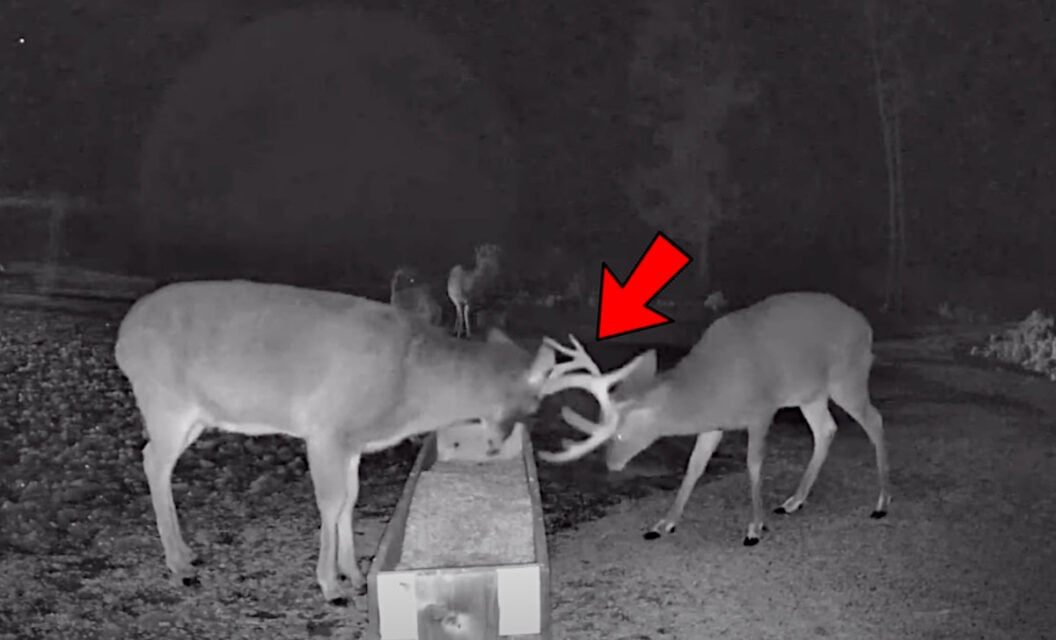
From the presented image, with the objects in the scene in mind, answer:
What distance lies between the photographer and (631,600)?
3510 mm

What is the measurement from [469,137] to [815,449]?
6.60 metres

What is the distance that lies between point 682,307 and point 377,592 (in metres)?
6.98

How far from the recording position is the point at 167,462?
3.58 meters

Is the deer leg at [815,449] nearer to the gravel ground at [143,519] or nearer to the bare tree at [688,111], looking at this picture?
the gravel ground at [143,519]

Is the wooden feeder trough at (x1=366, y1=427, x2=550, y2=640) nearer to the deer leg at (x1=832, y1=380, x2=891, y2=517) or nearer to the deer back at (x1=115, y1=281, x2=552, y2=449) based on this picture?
the deer back at (x1=115, y1=281, x2=552, y2=449)

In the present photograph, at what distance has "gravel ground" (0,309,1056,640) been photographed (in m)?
3.33

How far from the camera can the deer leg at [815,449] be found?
453cm

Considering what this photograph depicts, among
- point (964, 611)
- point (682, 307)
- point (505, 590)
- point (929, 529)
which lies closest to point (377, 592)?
point (505, 590)

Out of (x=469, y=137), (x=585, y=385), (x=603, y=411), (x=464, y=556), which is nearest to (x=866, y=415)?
(x=603, y=411)

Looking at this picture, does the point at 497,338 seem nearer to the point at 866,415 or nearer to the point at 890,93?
the point at 866,415

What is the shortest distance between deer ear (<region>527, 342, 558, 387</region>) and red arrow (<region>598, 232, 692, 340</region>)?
17.7 feet

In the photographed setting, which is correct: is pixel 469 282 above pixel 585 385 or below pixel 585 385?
above

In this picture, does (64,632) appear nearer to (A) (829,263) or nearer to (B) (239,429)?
(B) (239,429)

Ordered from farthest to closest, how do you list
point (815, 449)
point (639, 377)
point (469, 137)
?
1. point (469, 137)
2. point (815, 449)
3. point (639, 377)
